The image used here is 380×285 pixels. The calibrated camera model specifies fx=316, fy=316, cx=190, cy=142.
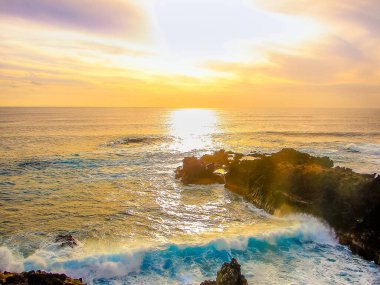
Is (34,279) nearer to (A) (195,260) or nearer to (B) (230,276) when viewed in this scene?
(B) (230,276)

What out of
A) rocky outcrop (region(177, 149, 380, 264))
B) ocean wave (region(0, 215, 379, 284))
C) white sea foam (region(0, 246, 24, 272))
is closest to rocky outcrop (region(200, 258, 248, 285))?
ocean wave (region(0, 215, 379, 284))

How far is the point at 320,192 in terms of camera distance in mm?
21797

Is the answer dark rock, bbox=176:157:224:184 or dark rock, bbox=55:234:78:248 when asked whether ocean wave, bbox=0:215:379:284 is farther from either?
dark rock, bbox=176:157:224:184

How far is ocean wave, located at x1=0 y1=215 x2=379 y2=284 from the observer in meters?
15.0

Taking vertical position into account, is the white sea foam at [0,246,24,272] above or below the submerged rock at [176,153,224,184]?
below

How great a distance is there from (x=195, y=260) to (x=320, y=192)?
1057 centimetres

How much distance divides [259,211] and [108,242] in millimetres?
11943

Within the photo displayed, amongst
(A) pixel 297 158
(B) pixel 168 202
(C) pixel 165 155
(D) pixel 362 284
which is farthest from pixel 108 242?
(C) pixel 165 155

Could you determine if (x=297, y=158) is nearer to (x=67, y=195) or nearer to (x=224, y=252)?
(x=224, y=252)

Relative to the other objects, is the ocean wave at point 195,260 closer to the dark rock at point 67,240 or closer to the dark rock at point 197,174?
the dark rock at point 67,240

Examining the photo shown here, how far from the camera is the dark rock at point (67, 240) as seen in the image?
18.0 m

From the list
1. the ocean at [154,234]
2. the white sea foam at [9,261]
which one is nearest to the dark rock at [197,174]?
the ocean at [154,234]

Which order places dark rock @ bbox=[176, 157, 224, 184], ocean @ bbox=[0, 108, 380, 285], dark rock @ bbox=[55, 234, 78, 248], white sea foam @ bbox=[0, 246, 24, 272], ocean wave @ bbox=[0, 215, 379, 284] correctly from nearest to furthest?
ocean wave @ bbox=[0, 215, 379, 284], ocean @ bbox=[0, 108, 380, 285], white sea foam @ bbox=[0, 246, 24, 272], dark rock @ bbox=[55, 234, 78, 248], dark rock @ bbox=[176, 157, 224, 184]

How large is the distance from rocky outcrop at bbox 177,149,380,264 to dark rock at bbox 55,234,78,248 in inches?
560
